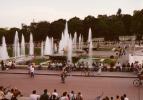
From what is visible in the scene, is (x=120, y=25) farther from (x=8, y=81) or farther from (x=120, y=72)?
(x=8, y=81)

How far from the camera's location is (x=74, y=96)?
66.5 ft

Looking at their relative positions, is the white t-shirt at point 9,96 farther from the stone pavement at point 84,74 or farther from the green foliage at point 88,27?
the green foliage at point 88,27

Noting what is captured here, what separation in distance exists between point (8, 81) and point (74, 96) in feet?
A: 36.3

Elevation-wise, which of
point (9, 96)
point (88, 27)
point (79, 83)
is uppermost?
point (88, 27)

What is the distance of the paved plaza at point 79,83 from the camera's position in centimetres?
2503

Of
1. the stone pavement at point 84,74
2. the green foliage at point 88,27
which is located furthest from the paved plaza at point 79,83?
the green foliage at point 88,27

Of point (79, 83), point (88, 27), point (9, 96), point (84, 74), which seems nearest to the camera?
point (9, 96)

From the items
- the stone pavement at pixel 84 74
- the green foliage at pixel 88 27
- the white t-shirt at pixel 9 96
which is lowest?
the white t-shirt at pixel 9 96

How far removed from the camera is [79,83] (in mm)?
28641

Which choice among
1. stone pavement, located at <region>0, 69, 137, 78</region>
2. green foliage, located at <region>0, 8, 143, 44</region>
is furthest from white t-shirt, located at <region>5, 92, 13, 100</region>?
green foliage, located at <region>0, 8, 143, 44</region>

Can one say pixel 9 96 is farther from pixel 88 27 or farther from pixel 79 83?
pixel 88 27

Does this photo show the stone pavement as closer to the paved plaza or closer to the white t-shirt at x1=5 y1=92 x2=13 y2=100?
the paved plaza

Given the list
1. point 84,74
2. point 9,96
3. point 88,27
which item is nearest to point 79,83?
point 84,74

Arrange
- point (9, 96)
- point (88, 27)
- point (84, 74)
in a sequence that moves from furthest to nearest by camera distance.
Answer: point (88, 27), point (84, 74), point (9, 96)
